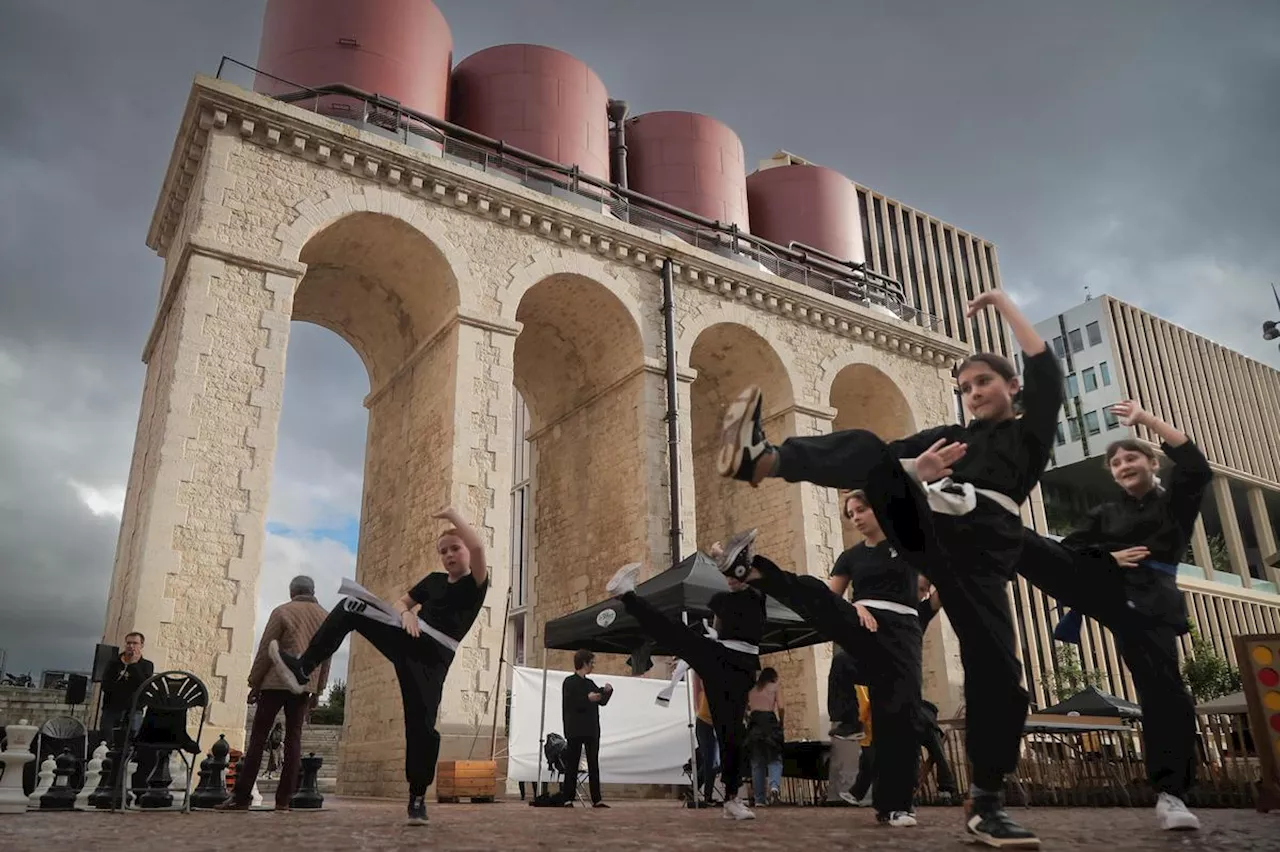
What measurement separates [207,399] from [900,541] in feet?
36.6

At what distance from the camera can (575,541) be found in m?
17.9

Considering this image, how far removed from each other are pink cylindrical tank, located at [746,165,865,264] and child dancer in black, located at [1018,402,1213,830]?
18.6 meters

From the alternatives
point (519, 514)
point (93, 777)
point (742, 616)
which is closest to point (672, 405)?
point (742, 616)

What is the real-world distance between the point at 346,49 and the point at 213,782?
13437mm

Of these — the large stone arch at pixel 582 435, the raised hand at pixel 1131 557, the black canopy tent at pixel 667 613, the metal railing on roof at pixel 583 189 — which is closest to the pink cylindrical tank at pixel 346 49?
the metal railing on roof at pixel 583 189

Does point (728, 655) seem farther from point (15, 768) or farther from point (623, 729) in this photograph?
point (623, 729)

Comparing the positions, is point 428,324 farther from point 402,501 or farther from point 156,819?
point 156,819

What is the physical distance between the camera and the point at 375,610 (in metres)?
5.16

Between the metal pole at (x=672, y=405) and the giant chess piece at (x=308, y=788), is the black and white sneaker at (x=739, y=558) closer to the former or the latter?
the giant chess piece at (x=308, y=788)

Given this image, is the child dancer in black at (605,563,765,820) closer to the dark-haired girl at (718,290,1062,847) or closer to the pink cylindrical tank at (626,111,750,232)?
the dark-haired girl at (718,290,1062,847)

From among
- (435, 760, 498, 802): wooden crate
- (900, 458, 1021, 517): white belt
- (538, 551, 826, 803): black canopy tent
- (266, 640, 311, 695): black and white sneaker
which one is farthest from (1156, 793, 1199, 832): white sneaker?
(435, 760, 498, 802): wooden crate

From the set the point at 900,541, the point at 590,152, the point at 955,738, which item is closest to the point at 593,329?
the point at 590,152

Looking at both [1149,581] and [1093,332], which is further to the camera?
[1093,332]

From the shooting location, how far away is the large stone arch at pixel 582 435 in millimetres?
16625
